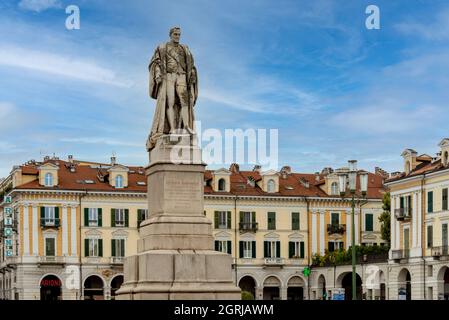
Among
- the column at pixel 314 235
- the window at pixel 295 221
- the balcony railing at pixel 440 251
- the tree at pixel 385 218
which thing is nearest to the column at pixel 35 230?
the window at pixel 295 221

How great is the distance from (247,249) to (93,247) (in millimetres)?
14693

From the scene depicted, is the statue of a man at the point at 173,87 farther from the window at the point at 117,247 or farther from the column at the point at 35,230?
the window at the point at 117,247

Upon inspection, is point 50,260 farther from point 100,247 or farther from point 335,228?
point 335,228

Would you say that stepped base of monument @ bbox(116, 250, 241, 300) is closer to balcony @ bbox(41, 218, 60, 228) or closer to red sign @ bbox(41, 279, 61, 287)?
balcony @ bbox(41, 218, 60, 228)

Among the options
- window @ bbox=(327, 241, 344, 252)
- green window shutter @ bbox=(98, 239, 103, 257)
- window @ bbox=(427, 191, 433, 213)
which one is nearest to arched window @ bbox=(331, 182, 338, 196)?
window @ bbox=(327, 241, 344, 252)

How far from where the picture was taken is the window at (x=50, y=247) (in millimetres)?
99562

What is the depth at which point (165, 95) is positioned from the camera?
1094 inches

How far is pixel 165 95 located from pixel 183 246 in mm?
4017

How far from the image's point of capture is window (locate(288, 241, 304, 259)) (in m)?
106

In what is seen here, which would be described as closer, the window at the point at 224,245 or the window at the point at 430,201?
the window at the point at 430,201

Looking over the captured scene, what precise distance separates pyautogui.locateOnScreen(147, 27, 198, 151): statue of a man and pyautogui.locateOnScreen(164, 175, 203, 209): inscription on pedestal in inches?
57.5
